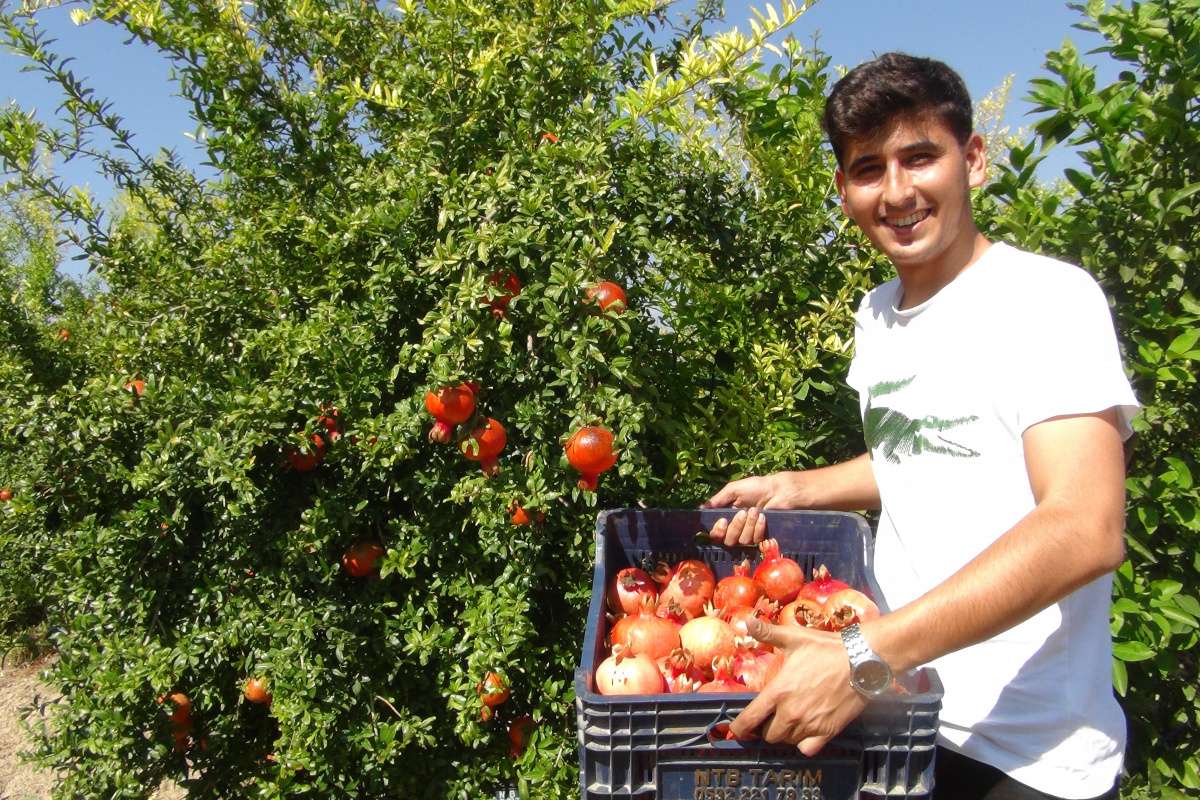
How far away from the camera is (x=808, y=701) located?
3.68 feet

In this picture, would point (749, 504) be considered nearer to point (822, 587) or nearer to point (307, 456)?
point (822, 587)

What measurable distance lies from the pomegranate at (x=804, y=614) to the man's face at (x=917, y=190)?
0.64m

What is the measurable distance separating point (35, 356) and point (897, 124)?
232 cm

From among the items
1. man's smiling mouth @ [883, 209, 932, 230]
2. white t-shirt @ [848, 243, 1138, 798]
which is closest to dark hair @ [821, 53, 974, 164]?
man's smiling mouth @ [883, 209, 932, 230]

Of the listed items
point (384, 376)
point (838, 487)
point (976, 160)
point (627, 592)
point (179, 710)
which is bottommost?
point (179, 710)

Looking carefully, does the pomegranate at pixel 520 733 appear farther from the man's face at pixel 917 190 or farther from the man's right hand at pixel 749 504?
the man's face at pixel 917 190

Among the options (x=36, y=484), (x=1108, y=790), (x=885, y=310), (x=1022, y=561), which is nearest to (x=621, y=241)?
(x=885, y=310)

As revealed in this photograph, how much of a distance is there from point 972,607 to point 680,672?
21.7 inches

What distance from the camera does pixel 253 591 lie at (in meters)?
2.08

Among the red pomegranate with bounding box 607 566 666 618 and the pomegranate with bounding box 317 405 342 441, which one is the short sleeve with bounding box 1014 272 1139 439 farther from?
the pomegranate with bounding box 317 405 342 441

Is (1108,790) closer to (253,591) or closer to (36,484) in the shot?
(253,591)

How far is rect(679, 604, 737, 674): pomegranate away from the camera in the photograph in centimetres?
155

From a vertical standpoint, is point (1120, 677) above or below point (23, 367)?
below

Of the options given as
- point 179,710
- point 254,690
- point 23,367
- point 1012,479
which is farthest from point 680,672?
point 23,367
